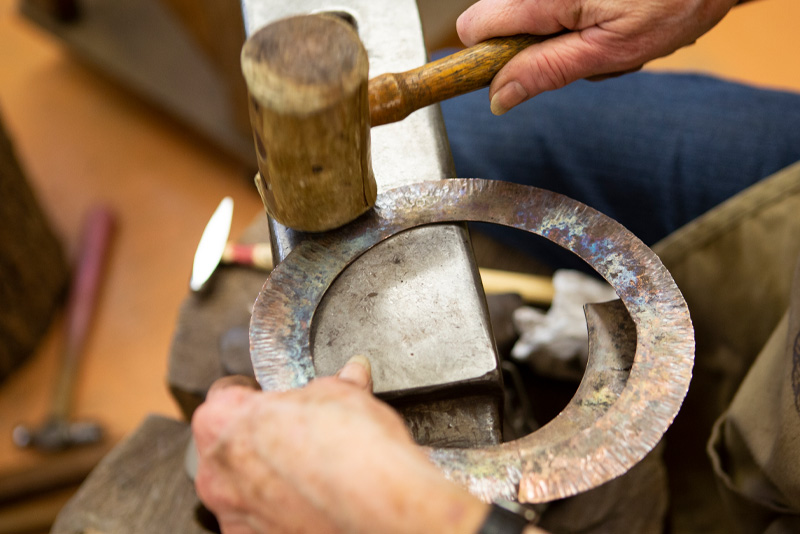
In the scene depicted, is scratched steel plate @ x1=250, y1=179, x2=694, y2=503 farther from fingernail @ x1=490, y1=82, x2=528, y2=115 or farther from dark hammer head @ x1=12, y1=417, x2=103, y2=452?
dark hammer head @ x1=12, y1=417, x2=103, y2=452

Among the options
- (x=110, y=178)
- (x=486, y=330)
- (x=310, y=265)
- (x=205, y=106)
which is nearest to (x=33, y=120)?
(x=110, y=178)

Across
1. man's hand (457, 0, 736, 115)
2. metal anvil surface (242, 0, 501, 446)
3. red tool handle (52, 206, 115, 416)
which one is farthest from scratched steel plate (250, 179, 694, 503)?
red tool handle (52, 206, 115, 416)

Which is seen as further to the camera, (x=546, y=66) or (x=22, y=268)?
(x=22, y=268)

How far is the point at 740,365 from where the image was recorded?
3.18 ft

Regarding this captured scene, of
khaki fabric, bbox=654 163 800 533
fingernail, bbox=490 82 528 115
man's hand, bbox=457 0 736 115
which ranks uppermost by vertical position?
man's hand, bbox=457 0 736 115

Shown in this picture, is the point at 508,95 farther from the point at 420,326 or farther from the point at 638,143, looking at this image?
the point at 638,143

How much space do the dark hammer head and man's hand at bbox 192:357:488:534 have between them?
1.16 m

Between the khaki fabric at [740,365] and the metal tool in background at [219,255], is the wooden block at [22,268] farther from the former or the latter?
the khaki fabric at [740,365]

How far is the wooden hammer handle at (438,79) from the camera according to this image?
0.66 m

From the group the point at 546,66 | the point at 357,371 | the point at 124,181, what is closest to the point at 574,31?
the point at 546,66

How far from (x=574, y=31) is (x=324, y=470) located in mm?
558

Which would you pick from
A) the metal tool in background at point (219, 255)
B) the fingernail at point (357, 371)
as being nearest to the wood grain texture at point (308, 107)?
the fingernail at point (357, 371)

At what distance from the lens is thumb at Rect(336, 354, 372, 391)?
56 cm

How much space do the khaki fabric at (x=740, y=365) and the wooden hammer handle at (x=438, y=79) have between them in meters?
0.38
